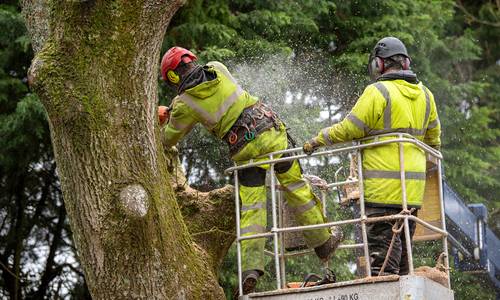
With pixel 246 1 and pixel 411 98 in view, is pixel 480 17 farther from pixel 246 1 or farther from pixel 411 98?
pixel 411 98

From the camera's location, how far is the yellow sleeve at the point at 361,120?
677 cm

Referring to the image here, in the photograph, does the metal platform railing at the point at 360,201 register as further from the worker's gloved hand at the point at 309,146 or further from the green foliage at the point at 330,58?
the green foliage at the point at 330,58

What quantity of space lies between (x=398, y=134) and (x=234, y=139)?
125 centimetres

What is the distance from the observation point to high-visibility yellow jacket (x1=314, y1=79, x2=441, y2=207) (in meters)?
6.66

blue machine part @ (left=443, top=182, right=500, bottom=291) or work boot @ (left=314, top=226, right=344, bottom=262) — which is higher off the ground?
blue machine part @ (left=443, top=182, right=500, bottom=291)

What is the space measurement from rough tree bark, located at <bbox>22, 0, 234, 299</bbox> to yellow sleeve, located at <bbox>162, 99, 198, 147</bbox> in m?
1.03

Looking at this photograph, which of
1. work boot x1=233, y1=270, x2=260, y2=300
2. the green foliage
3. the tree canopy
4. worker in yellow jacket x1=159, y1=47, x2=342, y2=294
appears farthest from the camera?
the green foliage

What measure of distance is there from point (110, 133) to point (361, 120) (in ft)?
5.76

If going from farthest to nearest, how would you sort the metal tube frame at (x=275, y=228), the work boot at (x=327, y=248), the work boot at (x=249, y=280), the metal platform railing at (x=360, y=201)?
1. the work boot at (x=327, y=248)
2. the work boot at (x=249, y=280)
3. the metal tube frame at (x=275, y=228)
4. the metal platform railing at (x=360, y=201)

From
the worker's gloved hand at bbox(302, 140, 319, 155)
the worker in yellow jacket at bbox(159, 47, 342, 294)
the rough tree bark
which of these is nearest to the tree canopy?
the worker in yellow jacket at bbox(159, 47, 342, 294)

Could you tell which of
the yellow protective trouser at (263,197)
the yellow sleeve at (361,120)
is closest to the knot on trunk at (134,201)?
the yellow protective trouser at (263,197)

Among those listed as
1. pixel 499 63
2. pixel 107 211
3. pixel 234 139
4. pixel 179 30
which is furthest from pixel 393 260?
pixel 499 63

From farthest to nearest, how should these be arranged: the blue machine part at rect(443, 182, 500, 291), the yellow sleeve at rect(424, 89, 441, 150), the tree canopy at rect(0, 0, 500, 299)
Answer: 1. the tree canopy at rect(0, 0, 500, 299)
2. the blue machine part at rect(443, 182, 500, 291)
3. the yellow sleeve at rect(424, 89, 441, 150)

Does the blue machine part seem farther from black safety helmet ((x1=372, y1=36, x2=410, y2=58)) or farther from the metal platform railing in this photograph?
black safety helmet ((x1=372, y1=36, x2=410, y2=58))
